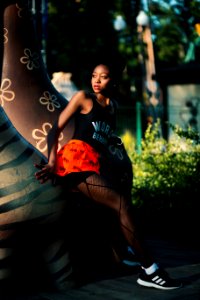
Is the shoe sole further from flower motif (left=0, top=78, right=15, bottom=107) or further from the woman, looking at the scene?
flower motif (left=0, top=78, right=15, bottom=107)

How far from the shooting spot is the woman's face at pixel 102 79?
3.37m

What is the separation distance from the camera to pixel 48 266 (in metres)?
3.21

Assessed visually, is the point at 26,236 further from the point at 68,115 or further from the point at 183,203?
the point at 183,203

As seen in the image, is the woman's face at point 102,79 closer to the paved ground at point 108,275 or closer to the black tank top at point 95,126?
the black tank top at point 95,126

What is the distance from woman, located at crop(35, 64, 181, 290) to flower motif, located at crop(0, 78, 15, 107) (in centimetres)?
77

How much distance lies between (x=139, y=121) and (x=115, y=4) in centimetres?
1573

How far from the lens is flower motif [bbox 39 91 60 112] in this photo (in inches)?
153

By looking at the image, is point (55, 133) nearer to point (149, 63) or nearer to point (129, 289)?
point (129, 289)

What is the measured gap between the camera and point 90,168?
3.21 metres

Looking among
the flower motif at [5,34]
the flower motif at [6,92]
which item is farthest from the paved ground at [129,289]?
the flower motif at [5,34]

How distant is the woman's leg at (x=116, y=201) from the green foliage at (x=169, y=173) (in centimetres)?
245

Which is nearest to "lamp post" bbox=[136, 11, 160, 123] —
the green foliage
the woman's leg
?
the green foliage

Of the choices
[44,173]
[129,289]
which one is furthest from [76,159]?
[129,289]

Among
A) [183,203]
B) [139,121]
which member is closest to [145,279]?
[183,203]
